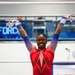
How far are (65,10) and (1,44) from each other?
2837mm

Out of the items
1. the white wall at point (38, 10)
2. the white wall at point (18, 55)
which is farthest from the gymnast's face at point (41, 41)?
the white wall at point (38, 10)

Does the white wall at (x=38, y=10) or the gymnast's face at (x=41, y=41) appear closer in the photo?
the gymnast's face at (x=41, y=41)

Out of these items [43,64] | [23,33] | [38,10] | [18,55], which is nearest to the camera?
[43,64]

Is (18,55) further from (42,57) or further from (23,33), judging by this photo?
(42,57)

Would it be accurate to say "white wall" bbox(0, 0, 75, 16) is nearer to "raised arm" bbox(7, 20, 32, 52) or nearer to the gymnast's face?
"raised arm" bbox(7, 20, 32, 52)

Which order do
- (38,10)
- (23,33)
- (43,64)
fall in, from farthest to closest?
(38,10)
(23,33)
(43,64)

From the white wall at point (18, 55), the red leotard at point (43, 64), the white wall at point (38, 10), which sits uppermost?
the red leotard at point (43, 64)

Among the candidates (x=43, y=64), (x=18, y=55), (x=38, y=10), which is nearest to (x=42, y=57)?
(x=43, y=64)

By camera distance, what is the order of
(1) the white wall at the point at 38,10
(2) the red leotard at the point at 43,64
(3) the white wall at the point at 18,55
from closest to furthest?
1. (2) the red leotard at the point at 43,64
2. (3) the white wall at the point at 18,55
3. (1) the white wall at the point at 38,10

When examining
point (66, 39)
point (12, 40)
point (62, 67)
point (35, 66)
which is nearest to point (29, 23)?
point (12, 40)

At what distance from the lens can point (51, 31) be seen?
4.35 metres

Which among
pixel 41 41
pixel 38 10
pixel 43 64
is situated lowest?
pixel 38 10

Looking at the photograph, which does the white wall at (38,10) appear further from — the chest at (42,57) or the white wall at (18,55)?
the chest at (42,57)

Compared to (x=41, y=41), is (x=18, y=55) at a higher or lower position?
lower
